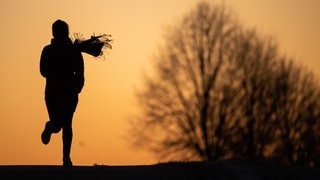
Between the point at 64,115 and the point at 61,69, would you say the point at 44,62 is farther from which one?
the point at 64,115

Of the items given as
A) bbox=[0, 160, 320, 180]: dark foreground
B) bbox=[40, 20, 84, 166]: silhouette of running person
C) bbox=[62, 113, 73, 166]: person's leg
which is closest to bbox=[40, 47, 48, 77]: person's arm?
bbox=[40, 20, 84, 166]: silhouette of running person

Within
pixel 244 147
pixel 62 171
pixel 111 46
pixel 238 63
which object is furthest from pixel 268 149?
pixel 62 171

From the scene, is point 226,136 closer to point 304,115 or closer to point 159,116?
point 159,116

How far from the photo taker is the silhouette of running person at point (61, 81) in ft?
45.7

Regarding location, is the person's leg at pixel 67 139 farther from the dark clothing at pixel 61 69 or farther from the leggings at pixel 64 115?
the dark clothing at pixel 61 69

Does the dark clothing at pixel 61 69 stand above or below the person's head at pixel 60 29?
below

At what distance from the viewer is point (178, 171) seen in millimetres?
12891

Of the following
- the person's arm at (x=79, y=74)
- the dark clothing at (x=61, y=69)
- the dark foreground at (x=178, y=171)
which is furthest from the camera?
the person's arm at (x=79, y=74)

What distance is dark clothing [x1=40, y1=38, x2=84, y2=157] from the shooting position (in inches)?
548

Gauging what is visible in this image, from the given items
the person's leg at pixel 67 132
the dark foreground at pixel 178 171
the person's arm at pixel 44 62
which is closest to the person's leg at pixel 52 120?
the person's leg at pixel 67 132

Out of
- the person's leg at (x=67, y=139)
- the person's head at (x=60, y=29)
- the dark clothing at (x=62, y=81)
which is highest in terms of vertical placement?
the person's head at (x=60, y=29)

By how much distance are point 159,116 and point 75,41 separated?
28803 mm

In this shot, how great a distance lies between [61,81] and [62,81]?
0.06ft

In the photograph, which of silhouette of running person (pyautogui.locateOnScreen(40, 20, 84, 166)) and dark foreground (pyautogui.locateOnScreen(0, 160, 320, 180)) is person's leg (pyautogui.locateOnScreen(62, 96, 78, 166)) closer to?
silhouette of running person (pyautogui.locateOnScreen(40, 20, 84, 166))
